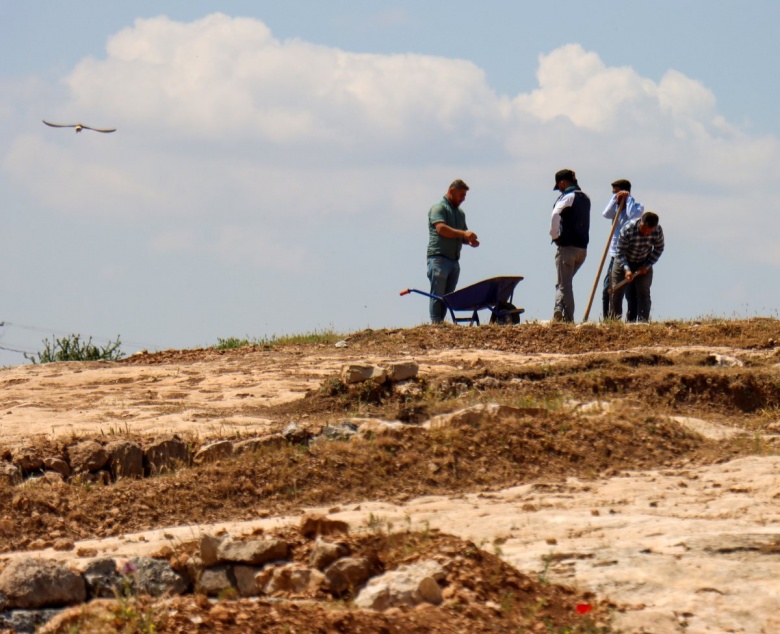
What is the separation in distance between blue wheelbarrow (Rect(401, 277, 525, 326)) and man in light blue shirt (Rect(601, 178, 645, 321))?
102 cm

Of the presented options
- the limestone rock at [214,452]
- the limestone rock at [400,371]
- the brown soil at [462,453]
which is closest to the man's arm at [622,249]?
the brown soil at [462,453]

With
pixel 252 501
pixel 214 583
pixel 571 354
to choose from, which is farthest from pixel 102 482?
pixel 571 354

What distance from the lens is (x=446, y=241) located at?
13.4 meters

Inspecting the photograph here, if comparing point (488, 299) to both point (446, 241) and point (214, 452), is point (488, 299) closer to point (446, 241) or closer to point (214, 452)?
point (446, 241)

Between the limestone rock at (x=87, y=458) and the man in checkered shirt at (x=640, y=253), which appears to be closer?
the limestone rock at (x=87, y=458)

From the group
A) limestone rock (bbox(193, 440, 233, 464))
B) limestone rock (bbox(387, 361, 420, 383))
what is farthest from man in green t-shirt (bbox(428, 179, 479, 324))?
limestone rock (bbox(193, 440, 233, 464))

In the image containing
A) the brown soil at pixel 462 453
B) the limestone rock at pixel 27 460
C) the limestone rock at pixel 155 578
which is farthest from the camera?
the limestone rock at pixel 27 460

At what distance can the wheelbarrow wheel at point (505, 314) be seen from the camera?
13.8 m

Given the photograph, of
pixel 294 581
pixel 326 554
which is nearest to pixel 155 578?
pixel 294 581

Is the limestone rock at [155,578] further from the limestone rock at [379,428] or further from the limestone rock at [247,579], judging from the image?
the limestone rock at [379,428]

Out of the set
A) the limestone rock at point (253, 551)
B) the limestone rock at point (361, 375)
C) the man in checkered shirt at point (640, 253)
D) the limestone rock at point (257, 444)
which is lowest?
the limestone rock at point (253, 551)

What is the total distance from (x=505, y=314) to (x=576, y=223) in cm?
132

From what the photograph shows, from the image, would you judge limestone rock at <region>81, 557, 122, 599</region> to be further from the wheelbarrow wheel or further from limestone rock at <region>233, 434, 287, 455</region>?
the wheelbarrow wheel

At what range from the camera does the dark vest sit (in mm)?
13195
